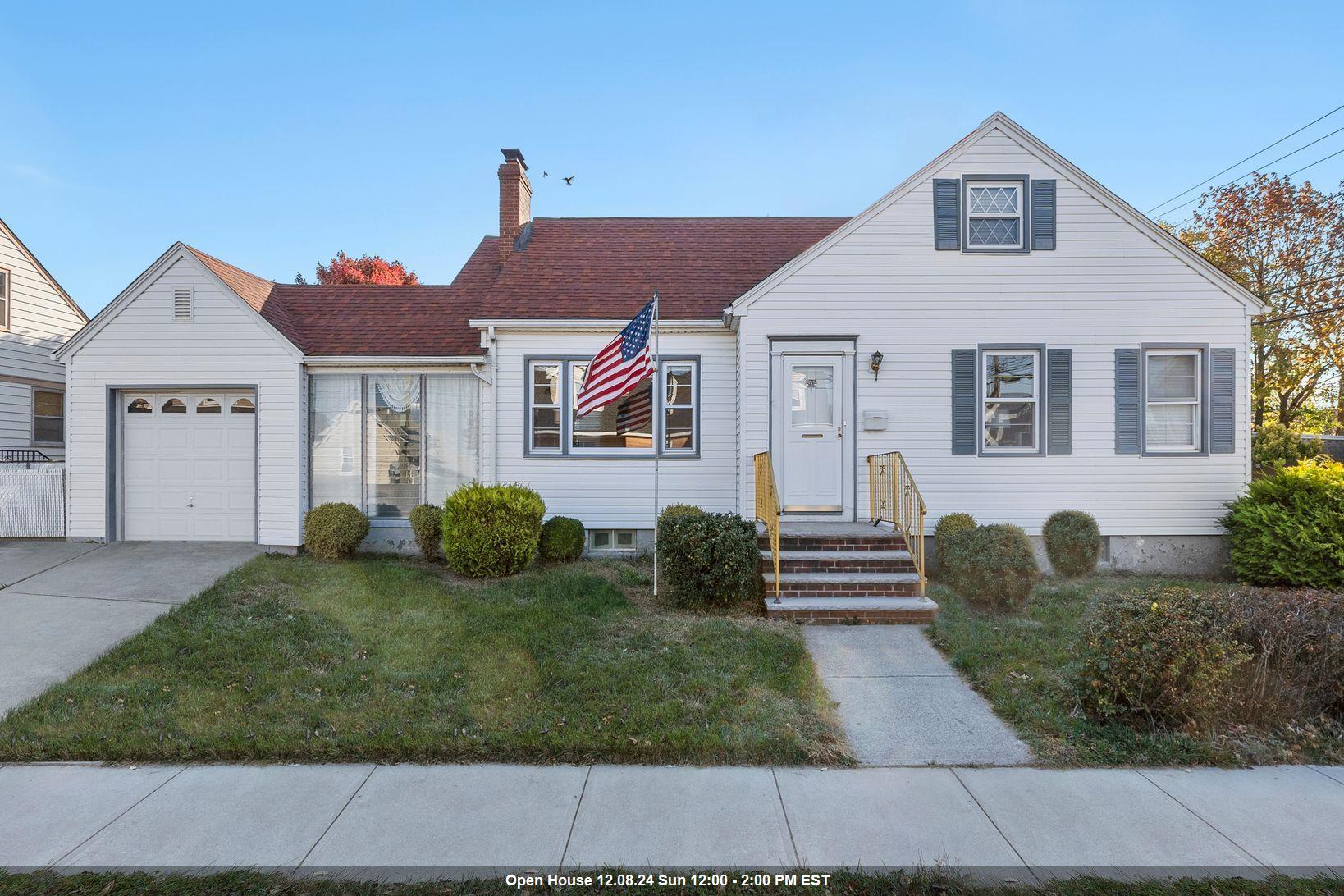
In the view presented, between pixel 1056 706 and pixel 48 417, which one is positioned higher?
pixel 48 417

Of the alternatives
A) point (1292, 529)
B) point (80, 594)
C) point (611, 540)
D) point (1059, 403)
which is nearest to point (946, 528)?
point (1059, 403)

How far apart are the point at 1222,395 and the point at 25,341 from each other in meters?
23.1

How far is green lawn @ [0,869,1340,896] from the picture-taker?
125 inches

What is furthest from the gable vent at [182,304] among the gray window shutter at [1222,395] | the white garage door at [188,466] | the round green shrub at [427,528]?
the gray window shutter at [1222,395]

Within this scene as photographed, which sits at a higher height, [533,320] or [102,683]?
[533,320]

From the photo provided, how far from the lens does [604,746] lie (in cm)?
462

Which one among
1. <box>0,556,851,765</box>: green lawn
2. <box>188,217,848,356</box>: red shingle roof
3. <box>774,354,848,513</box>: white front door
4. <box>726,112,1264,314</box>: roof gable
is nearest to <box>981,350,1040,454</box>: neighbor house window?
<box>774,354,848,513</box>: white front door

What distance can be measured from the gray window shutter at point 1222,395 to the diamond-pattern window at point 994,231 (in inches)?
138

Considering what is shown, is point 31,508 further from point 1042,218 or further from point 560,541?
point 1042,218

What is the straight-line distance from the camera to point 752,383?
32.8ft

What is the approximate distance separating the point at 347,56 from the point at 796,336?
941 centimetres

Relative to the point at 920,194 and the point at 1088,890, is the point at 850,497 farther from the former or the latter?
the point at 1088,890

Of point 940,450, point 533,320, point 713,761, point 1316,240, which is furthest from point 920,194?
point 1316,240

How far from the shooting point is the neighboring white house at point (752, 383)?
398 inches
